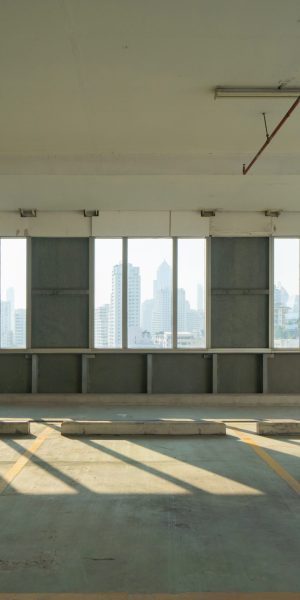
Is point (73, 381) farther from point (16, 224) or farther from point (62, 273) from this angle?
point (16, 224)

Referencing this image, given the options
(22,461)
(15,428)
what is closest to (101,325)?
(15,428)

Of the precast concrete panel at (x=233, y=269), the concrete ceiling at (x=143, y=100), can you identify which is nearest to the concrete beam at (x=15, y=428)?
the concrete ceiling at (x=143, y=100)

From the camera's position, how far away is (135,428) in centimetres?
777

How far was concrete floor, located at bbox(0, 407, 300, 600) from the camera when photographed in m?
3.59

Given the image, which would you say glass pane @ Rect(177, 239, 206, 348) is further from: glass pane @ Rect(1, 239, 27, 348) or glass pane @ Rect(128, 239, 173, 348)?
glass pane @ Rect(1, 239, 27, 348)

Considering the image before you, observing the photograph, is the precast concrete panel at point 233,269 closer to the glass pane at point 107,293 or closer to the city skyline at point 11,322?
the glass pane at point 107,293

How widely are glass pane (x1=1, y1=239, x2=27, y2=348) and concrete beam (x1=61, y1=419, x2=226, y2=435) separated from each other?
4.31 m

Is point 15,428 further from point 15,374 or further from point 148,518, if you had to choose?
point 148,518

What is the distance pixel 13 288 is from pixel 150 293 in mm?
3222

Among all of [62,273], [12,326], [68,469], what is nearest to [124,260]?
[62,273]

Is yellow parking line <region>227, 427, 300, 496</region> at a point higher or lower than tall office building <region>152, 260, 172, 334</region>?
lower

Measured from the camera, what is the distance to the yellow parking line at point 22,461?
5.61 meters

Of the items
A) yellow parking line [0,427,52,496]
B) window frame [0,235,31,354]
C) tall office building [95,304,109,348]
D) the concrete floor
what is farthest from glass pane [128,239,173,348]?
the concrete floor

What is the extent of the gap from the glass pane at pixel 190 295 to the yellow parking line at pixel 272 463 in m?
3.77
